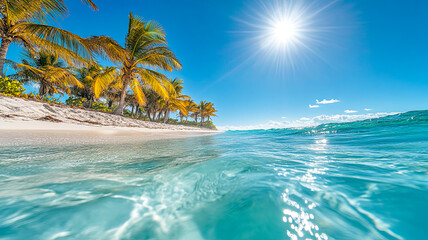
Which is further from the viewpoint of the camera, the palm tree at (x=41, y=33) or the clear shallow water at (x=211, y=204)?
the palm tree at (x=41, y=33)

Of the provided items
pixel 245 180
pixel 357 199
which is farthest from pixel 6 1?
pixel 357 199

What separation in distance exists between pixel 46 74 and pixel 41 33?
22.4 ft

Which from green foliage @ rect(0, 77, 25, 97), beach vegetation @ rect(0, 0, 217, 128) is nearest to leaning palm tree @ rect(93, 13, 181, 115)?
beach vegetation @ rect(0, 0, 217, 128)

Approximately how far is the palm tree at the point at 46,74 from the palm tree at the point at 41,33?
371 cm

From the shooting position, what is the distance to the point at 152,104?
20953 millimetres

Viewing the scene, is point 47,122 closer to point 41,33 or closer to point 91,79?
point 41,33

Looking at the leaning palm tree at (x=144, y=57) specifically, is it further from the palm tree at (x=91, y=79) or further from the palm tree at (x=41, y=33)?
the palm tree at (x=41, y=33)

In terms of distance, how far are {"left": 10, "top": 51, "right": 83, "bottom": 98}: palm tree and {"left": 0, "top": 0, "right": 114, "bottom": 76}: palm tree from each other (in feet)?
12.2

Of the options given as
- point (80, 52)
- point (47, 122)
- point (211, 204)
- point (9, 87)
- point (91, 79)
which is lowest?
point (211, 204)

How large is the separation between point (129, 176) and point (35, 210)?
0.46 m

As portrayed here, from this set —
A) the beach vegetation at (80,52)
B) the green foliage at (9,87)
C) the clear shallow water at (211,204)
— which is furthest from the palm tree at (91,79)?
the clear shallow water at (211,204)

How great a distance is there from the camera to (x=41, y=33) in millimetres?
5391

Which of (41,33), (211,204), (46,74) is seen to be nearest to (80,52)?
(41,33)

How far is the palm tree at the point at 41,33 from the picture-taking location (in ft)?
15.5
